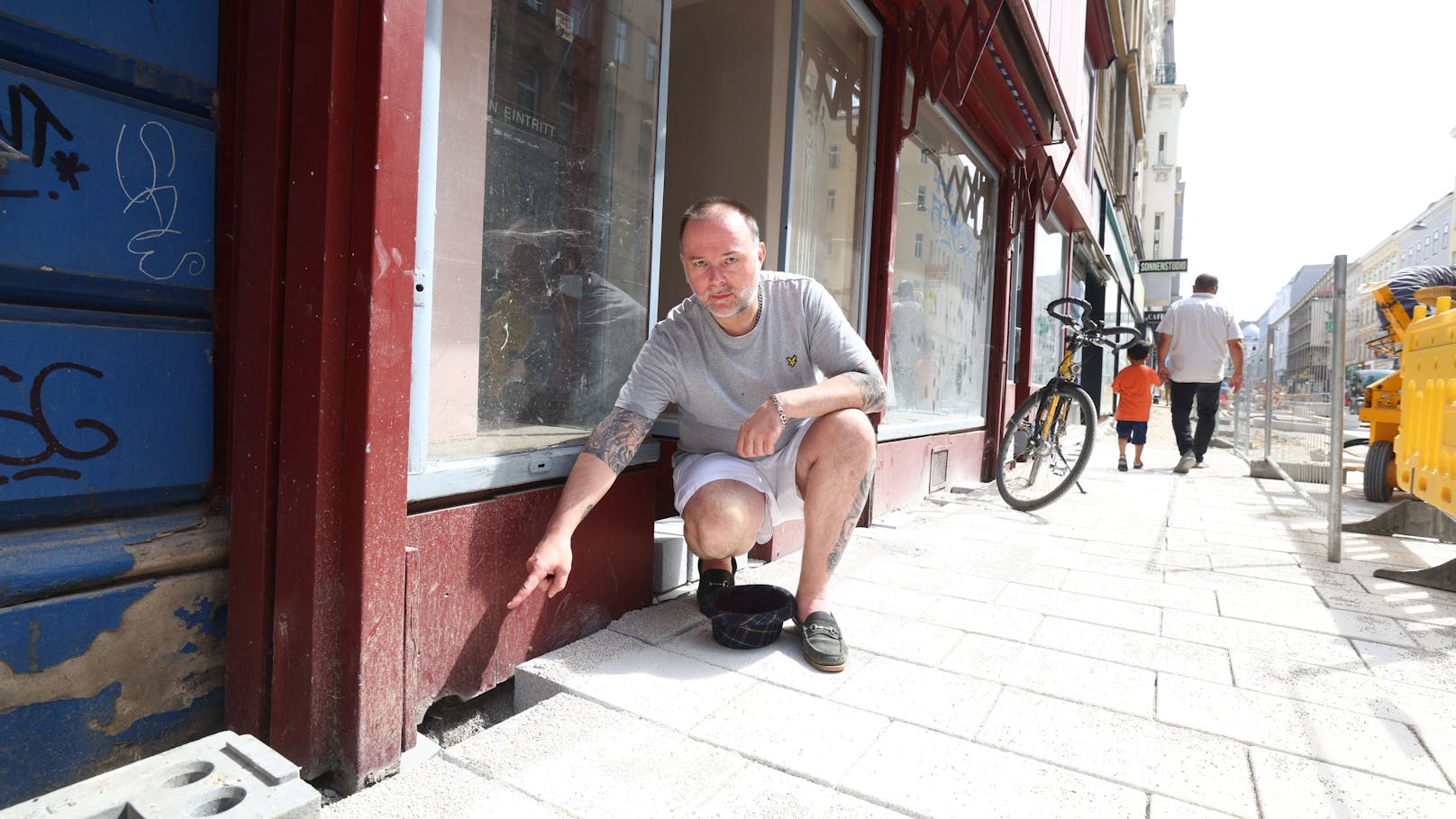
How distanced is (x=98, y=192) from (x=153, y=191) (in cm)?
10

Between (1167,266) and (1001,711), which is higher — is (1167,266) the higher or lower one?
the higher one

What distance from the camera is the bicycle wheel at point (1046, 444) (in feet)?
16.1

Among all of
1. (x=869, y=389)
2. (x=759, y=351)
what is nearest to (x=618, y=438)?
(x=759, y=351)

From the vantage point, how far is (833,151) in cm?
428

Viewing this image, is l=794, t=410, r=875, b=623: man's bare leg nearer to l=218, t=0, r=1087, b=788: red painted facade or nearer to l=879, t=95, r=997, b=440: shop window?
l=218, t=0, r=1087, b=788: red painted facade

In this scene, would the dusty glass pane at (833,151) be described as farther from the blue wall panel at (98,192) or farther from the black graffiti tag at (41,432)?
the black graffiti tag at (41,432)

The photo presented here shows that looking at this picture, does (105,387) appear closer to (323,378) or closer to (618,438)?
(323,378)

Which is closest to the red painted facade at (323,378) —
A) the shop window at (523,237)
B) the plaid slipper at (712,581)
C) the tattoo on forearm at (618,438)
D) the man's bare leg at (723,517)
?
the shop window at (523,237)

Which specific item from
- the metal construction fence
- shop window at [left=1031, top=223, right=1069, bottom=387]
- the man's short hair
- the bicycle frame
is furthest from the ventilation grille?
the man's short hair

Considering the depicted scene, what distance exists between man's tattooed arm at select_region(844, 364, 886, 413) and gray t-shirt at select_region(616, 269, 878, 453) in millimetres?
36

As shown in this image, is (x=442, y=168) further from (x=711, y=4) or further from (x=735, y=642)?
(x=711, y=4)

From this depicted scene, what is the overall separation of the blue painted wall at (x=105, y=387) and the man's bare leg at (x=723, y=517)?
126 centimetres

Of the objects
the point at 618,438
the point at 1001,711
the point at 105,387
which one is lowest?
the point at 1001,711

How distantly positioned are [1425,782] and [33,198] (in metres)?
3.08
